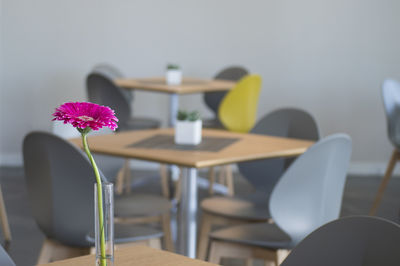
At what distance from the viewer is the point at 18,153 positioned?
22.1ft

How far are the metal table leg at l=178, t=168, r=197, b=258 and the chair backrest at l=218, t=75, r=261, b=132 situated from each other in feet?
6.60

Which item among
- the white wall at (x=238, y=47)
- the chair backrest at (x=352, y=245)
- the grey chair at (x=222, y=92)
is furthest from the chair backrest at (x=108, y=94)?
the chair backrest at (x=352, y=245)

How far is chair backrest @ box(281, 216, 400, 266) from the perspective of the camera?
149cm

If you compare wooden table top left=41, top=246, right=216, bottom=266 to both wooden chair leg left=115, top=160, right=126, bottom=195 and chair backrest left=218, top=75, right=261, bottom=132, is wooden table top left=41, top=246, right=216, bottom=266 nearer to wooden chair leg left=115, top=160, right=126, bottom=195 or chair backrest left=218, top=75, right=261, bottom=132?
chair backrest left=218, top=75, right=261, bottom=132

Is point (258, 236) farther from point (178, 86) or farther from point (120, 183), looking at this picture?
point (120, 183)

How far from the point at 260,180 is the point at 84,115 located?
2.39 metres

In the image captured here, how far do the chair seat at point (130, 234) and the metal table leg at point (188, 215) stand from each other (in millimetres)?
266

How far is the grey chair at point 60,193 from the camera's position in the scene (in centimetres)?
266

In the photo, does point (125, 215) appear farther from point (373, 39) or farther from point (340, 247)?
point (373, 39)

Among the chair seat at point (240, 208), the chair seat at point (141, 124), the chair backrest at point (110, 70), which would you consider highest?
the chair seat at point (240, 208)

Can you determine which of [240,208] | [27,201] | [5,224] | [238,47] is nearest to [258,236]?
[240,208]

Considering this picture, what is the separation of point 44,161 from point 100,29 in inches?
157

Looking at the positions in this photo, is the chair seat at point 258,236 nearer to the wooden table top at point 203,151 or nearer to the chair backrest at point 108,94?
the wooden table top at point 203,151

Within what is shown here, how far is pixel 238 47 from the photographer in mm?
6543
